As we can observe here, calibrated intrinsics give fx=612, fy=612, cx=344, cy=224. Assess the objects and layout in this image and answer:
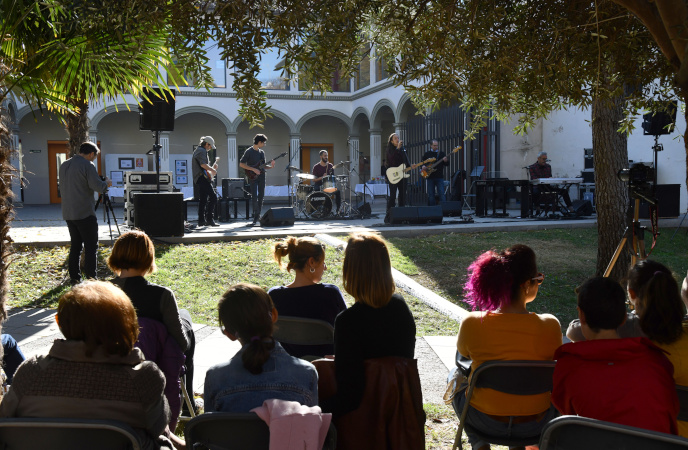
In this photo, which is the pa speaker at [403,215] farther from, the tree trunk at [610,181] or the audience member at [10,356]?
the audience member at [10,356]

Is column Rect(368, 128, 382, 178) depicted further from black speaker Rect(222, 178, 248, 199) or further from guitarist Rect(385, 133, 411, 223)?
guitarist Rect(385, 133, 411, 223)

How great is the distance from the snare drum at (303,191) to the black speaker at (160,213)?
450 centimetres

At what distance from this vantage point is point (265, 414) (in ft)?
5.49

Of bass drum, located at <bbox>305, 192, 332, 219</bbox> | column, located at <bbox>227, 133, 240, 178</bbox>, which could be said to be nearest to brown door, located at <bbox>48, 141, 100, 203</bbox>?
column, located at <bbox>227, 133, 240, 178</bbox>

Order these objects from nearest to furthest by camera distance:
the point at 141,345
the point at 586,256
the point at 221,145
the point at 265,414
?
the point at 265,414 < the point at 141,345 < the point at 586,256 < the point at 221,145

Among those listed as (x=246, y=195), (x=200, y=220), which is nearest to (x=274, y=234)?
(x=200, y=220)

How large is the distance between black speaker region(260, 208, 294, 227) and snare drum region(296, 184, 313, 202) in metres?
1.94

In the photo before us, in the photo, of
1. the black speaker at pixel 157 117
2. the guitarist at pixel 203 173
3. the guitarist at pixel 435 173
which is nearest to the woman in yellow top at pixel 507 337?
the black speaker at pixel 157 117

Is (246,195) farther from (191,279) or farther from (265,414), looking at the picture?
(265,414)

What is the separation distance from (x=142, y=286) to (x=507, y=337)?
1507mm

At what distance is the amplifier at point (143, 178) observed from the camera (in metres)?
10.2

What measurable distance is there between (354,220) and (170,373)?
10.1 meters

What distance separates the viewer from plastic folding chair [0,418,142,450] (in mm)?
1560

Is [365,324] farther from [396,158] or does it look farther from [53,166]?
[53,166]
